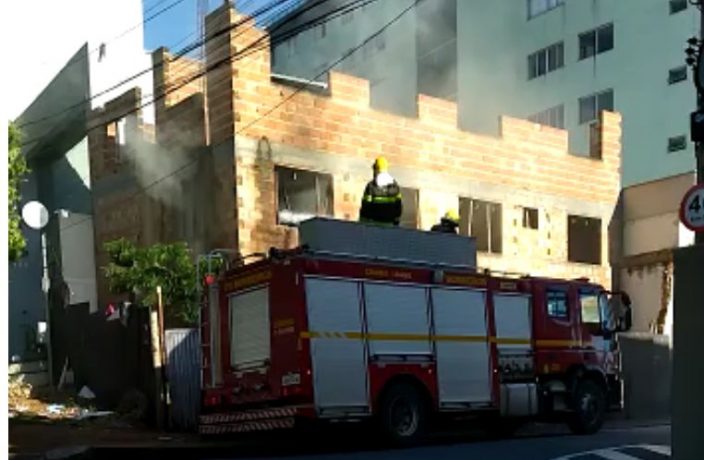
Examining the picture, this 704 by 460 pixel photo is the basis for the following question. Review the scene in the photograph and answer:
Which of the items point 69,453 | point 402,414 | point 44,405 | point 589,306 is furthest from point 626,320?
point 44,405

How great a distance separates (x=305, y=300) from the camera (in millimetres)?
10773

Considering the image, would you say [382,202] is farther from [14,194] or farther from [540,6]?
[540,6]

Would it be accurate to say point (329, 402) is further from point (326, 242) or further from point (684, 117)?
point (684, 117)

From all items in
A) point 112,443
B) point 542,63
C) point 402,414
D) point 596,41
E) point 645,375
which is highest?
point 596,41

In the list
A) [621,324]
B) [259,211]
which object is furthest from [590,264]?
[259,211]

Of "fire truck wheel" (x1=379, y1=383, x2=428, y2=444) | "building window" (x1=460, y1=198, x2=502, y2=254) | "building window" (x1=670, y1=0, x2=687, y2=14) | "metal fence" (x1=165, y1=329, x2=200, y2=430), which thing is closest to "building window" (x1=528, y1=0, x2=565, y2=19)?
"building window" (x1=670, y1=0, x2=687, y2=14)

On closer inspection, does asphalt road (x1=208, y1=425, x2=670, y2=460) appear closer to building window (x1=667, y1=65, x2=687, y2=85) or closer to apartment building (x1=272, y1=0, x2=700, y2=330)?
apartment building (x1=272, y1=0, x2=700, y2=330)

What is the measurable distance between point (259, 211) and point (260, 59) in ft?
9.65

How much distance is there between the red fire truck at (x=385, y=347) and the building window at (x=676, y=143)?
69.4 ft

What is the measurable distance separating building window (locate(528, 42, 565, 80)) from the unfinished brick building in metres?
14.6

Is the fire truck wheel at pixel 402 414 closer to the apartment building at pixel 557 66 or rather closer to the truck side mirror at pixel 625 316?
the truck side mirror at pixel 625 316

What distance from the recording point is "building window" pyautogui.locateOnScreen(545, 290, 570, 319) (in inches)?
547

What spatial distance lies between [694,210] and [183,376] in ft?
28.8

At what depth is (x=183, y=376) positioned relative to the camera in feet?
44.6
